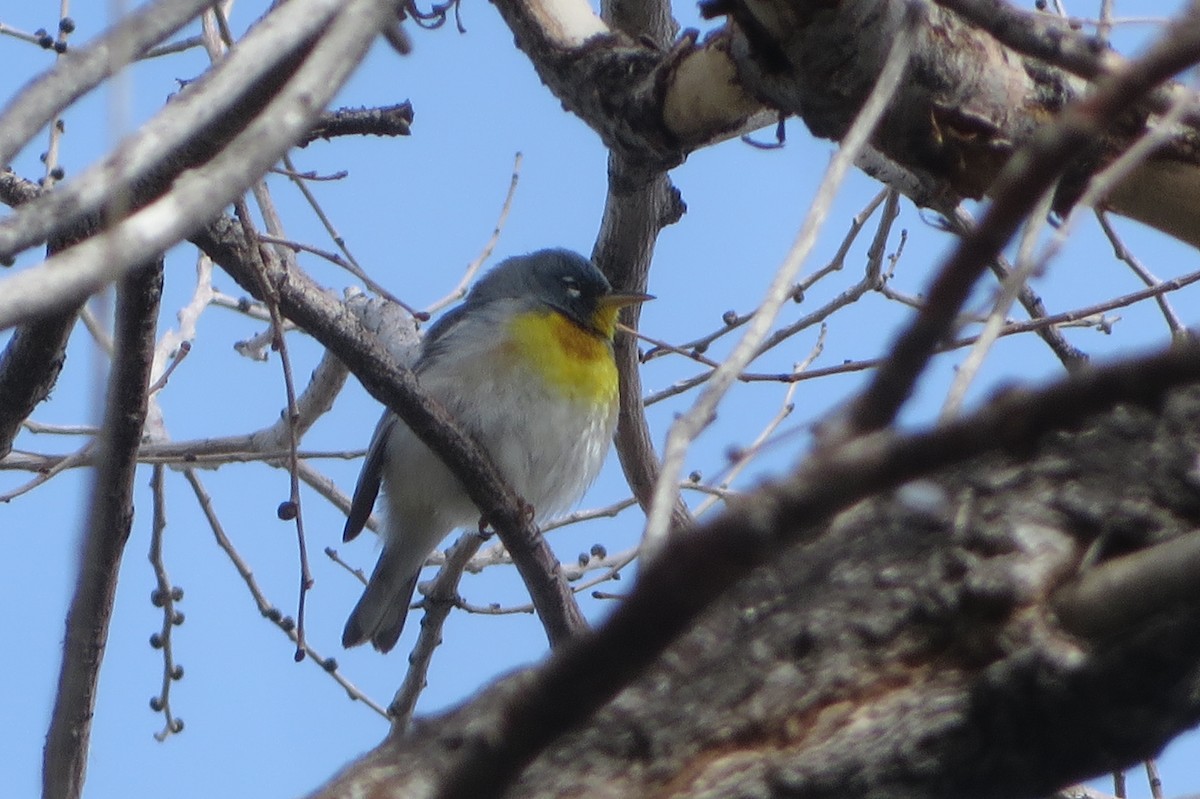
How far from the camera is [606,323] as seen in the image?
284 inches

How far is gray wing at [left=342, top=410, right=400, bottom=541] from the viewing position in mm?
6781

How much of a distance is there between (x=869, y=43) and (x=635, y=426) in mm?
3375

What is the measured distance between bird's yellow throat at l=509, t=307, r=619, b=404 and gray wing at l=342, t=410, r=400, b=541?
0.76 meters

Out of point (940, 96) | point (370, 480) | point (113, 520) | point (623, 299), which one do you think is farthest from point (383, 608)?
point (940, 96)

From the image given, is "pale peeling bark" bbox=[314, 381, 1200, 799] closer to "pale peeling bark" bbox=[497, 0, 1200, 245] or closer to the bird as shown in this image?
"pale peeling bark" bbox=[497, 0, 1200, 245]

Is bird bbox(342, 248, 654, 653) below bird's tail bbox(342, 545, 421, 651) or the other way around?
the other way around

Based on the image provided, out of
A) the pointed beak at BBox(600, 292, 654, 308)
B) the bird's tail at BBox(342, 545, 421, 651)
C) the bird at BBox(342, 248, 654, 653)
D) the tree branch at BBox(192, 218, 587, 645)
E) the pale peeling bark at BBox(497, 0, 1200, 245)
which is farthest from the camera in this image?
the bird's tail at BBox(342, 545, 421, 651)

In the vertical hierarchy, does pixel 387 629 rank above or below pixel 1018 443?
above

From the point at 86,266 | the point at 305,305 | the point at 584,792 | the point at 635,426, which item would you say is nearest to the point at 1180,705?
the point at 584,792

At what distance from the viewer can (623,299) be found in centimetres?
666

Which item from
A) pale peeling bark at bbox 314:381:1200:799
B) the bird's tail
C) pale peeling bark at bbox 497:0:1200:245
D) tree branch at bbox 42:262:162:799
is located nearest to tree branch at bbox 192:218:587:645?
tree branch at bbox 42:262:162:799

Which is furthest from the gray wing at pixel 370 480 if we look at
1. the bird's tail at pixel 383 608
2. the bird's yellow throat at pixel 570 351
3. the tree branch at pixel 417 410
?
the tree branch at pixel 417 410

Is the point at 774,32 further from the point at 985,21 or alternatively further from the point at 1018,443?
the point at 1018,443

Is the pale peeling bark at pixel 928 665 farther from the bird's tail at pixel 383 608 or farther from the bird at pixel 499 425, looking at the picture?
the bird's tail at pixel 383 608
